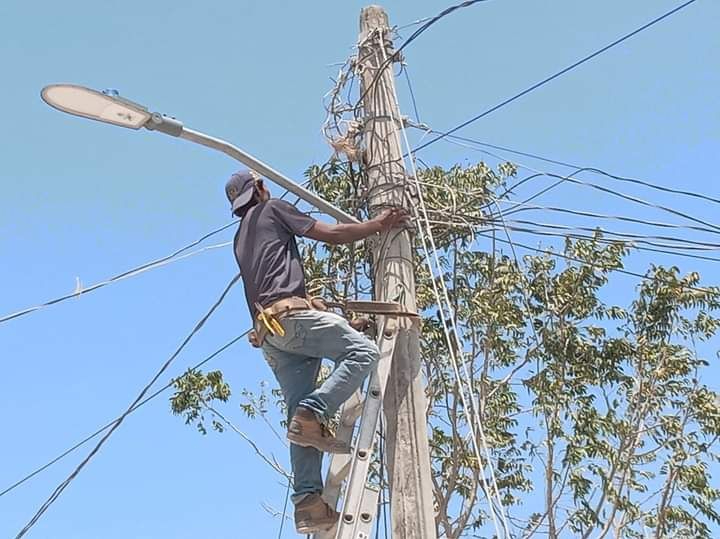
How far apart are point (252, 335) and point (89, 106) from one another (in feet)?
3.57

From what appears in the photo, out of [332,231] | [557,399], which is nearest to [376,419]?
[332,231]

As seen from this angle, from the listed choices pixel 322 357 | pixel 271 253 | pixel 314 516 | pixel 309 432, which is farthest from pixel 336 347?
pixel 314 516

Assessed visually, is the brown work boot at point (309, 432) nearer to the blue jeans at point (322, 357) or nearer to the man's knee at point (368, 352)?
the blue jeans at point (322, 357)

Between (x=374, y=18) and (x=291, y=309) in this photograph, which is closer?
(x=291, y=309)

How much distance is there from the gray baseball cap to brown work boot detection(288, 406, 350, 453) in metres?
0.95

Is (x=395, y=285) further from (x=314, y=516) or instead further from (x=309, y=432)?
(x=314, y=516)

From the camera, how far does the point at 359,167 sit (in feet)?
15.9

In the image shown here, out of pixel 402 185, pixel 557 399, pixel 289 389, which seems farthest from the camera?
pixel 557 399

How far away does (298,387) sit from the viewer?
4.04 m

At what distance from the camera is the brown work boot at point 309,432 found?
375cm

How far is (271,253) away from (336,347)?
0.47 m

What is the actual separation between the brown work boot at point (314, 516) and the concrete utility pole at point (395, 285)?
23cm

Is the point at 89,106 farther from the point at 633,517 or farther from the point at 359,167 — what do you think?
the point at 633,517

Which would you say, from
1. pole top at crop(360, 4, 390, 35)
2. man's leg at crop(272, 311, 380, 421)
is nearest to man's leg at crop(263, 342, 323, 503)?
man's leg at crop(272, 311, 380, 421)
